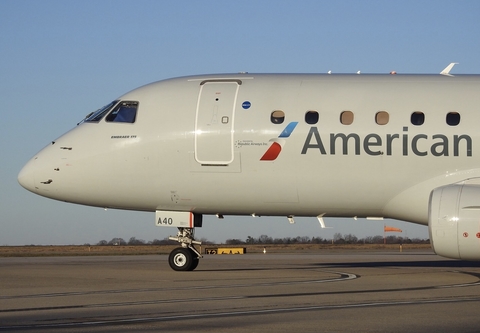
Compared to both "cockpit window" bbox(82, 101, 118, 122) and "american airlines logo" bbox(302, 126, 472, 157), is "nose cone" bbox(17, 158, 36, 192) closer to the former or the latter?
"cockpit window" bbox(82, 101, 118, 122)

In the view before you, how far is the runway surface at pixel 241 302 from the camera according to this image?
11.2 meters

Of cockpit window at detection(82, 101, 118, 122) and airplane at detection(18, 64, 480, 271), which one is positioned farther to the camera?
cockpit window at detection(82, 101, 118, 122)

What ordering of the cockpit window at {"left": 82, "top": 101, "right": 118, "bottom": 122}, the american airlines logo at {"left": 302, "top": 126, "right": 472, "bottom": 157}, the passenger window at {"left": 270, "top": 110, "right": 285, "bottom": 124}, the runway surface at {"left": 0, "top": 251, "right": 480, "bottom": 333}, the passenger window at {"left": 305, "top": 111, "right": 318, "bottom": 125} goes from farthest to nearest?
the cockpit window at {"left": 82, "top": 101, "right": 118, "bottom": 122} < the passenger window at {"left": 270, "top": 110, "right": 285, "bottom": 124} < the passenger window at {"left": 305, "top": 111, "right": 318, "bottom": 125} < the american airlines logo at {"left": 302, "top": 126, "right": 472, "bottom": 157} < the runway surface at {"left": 0, "top": 251, "right": 480, "bottom": 333}

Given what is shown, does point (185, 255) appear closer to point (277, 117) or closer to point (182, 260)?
point (182, 260)

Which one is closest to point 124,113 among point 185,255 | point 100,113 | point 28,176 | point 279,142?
point 100,113

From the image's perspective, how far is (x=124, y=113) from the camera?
24.0m

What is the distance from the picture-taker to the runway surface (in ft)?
36.7

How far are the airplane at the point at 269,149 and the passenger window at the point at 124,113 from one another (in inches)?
1.4

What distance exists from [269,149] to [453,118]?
503cm

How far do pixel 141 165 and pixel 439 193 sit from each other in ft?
27.9

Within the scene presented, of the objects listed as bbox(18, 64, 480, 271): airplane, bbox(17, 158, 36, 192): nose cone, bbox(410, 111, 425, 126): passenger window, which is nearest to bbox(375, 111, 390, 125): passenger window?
bbox(18, 64, 480, 271): airplane

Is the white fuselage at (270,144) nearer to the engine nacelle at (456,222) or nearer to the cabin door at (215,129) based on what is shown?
the cabin door at (215,129)

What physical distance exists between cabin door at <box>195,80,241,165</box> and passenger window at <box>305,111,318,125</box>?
2094mm

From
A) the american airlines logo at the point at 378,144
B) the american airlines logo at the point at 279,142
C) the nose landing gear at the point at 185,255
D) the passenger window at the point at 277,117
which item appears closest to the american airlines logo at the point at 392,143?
the american airlines logo at the point at 378,144
